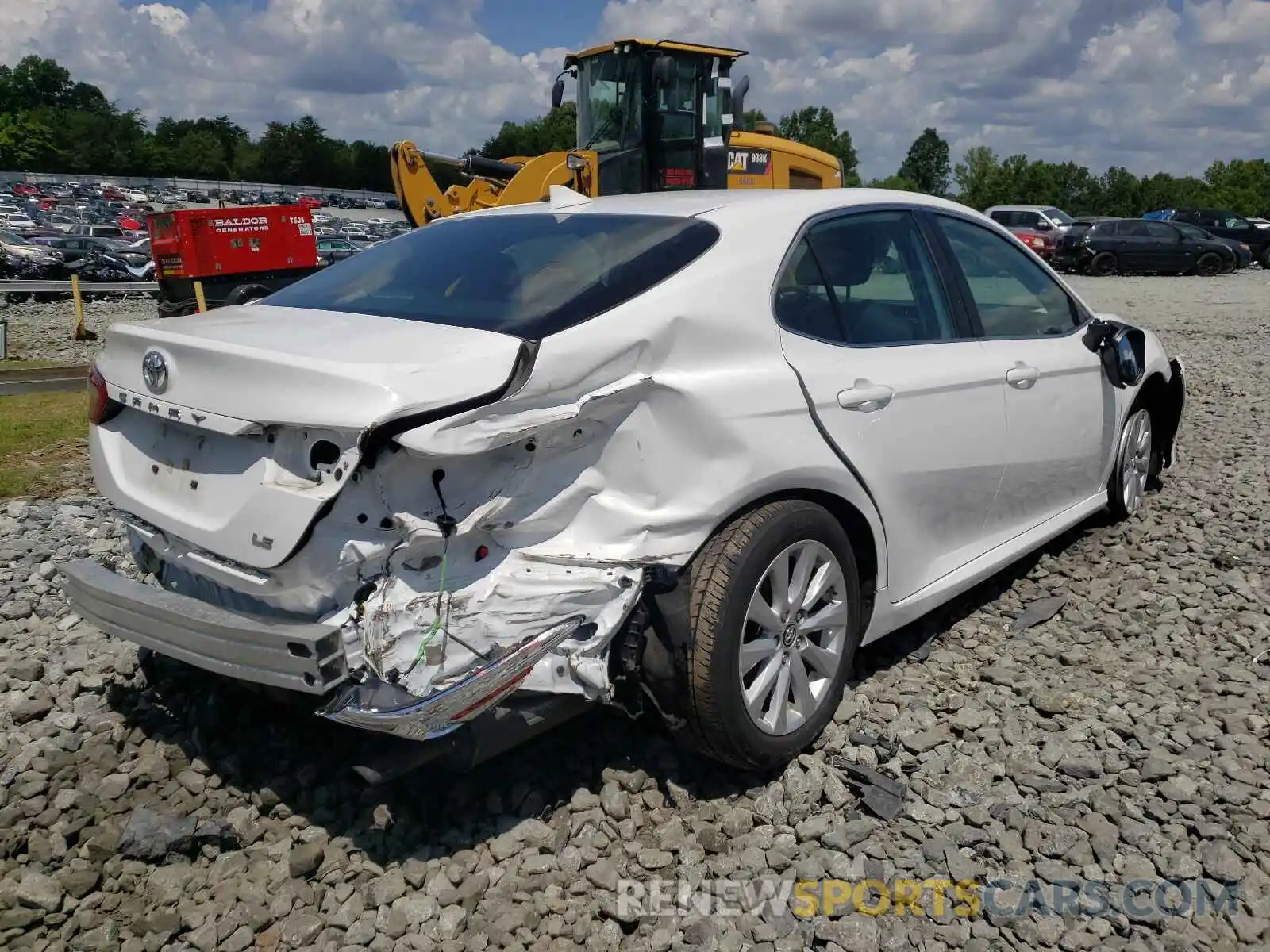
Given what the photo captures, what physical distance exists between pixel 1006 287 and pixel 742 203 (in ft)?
4.82

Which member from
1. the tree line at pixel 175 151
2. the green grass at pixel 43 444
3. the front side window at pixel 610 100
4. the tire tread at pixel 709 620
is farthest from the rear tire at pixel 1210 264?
the tree line at pixel 175 151

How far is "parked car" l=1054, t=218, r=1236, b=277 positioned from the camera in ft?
92.2

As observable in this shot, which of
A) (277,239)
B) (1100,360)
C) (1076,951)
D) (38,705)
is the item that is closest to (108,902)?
(38,705)

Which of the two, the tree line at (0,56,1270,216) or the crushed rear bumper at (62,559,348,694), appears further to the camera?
the tree line at (0,56,1270,216)

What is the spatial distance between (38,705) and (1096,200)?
75.0m

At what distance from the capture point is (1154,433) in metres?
5.71

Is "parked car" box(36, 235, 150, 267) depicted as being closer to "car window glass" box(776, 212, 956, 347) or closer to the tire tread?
"car window glass" box(776, 212, 956, 347)

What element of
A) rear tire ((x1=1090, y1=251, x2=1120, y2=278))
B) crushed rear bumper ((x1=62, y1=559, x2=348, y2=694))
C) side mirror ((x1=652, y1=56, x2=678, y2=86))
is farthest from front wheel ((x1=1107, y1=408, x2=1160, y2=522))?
rear tire ((x1=1090, y1=251, x2=1120, y2=278))

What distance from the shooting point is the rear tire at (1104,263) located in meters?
28.1

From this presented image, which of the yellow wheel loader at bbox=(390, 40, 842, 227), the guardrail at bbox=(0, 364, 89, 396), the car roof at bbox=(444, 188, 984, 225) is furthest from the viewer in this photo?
the yellow wheel loader at bbox=(390, 40, 842, 227)

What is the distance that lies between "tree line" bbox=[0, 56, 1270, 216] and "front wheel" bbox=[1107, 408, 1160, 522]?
68.7 m

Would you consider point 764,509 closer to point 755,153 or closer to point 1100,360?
point 1100,360

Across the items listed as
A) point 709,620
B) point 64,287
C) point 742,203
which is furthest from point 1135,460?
point 64,287

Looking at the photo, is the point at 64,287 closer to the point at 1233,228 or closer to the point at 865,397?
the point at 865,397
